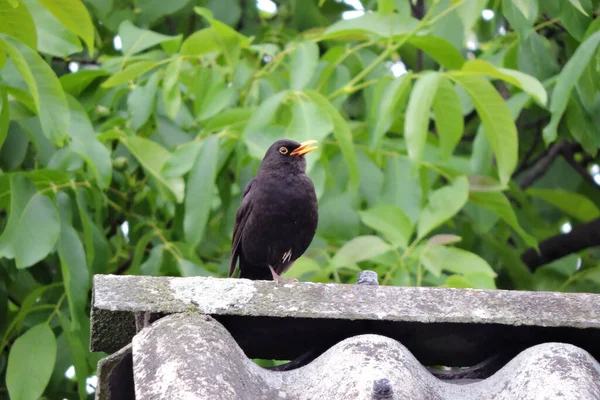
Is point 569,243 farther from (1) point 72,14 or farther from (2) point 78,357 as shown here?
(1) point 72,14

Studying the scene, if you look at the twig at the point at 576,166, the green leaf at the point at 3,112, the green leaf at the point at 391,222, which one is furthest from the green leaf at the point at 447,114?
the twig at the point at 576,166

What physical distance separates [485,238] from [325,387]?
3.77 metres

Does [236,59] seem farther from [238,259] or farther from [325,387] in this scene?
[325,387]

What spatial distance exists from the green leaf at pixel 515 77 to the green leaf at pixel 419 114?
0.16 m

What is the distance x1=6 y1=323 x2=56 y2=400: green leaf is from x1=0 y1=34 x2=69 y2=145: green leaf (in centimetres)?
95

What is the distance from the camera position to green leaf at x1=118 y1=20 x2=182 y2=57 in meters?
4.78

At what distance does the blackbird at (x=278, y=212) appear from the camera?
14.8ft

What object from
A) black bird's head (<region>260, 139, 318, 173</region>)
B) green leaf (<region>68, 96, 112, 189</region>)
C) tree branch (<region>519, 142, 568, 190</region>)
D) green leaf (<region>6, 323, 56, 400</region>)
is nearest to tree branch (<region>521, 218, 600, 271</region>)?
tree branch (<region>519, 142, 568, 190</region>)

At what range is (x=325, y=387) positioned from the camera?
208 centimetres

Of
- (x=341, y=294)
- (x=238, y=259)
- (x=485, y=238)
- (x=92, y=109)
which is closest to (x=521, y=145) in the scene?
(x=485, y=238)

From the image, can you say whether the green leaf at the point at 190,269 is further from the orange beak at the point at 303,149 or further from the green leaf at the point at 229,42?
the green leaf at the point at 229,42

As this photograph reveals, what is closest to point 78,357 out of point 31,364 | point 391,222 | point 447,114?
point 31,364

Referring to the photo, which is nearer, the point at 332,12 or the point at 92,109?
the point at 92,109

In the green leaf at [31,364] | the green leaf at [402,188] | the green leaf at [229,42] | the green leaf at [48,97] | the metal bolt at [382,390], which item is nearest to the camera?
the metal bolt at [382,390]
